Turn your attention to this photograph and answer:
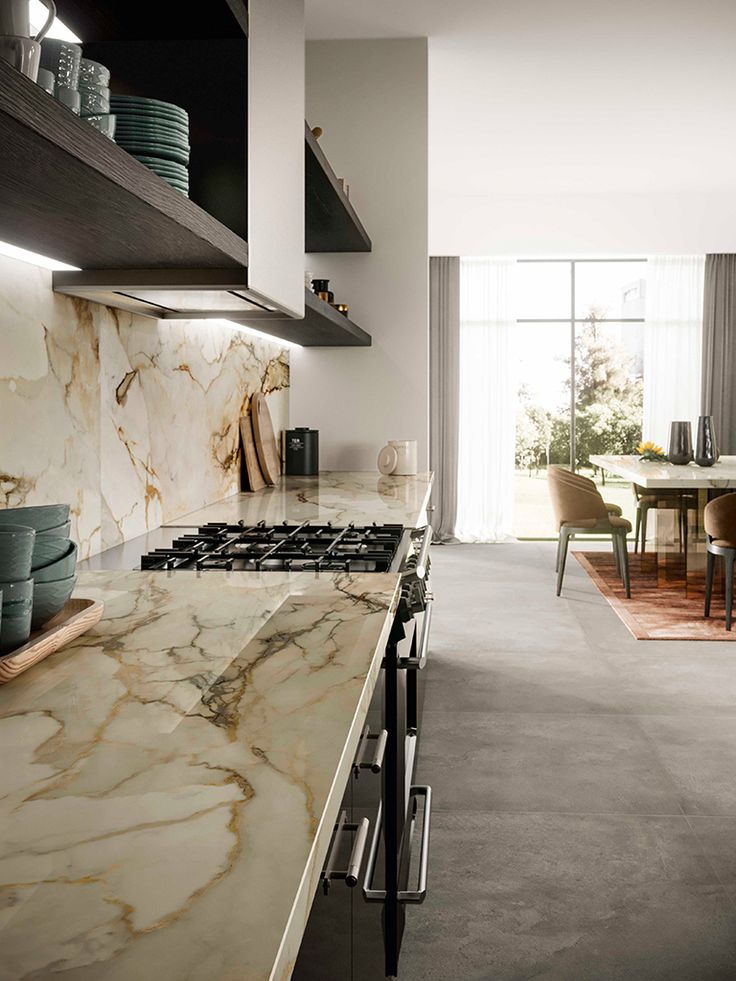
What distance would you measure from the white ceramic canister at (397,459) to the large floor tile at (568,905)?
185 cm

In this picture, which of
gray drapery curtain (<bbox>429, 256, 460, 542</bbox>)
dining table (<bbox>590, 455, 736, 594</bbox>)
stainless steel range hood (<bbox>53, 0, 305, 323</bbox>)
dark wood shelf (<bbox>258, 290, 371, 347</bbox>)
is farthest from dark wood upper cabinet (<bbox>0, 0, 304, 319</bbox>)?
gray drapery curtain (<bbox>429, 256, 460, 542</bbox>)

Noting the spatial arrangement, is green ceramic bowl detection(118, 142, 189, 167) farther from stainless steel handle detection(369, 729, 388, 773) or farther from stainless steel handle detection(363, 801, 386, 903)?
stainless steel handle detection(363, 801, 386, 903)

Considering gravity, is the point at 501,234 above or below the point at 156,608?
above

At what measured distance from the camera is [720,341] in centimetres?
835

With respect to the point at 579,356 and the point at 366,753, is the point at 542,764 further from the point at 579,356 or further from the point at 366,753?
the point at 579,356

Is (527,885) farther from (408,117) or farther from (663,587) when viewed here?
(663,587)

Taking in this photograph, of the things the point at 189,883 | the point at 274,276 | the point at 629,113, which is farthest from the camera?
the point at 629,113

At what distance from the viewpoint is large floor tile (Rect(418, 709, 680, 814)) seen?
2.84m

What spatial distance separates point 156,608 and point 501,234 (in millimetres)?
7261

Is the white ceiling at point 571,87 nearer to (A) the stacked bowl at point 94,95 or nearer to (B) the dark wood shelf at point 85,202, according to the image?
(B) the dark wood shelf at point 85,202

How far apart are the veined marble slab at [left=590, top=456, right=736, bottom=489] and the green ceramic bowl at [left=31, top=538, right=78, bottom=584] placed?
4.51 meters

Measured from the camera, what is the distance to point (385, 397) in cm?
452

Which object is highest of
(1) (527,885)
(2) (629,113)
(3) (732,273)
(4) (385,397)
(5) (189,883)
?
(2) (629,113)

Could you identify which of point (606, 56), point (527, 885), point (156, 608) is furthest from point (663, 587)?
point (156, 608)
